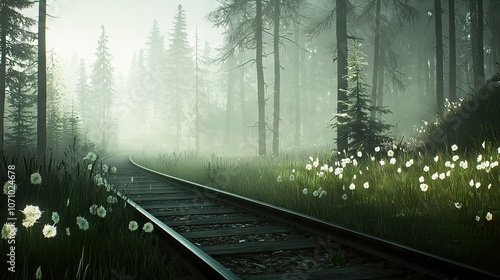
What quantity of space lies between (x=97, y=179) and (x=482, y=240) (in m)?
5.39

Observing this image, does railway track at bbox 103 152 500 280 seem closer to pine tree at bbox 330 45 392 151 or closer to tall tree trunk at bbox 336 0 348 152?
pine tree at bbox 330 45 392 151

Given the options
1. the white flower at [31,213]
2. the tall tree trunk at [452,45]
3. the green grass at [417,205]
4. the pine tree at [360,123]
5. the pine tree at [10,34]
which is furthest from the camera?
the pine tree at [10,34]

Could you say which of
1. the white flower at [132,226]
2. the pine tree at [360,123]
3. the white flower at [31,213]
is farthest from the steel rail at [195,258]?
the pine tree at [360,123]

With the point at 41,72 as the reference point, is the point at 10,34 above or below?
above

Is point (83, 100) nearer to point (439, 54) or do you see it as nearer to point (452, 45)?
point (439, 54)

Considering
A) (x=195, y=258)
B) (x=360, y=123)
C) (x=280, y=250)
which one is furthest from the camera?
(x=360, y=123)

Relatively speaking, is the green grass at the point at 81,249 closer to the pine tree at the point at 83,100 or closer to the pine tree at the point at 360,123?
the pine tree at the point at 360,123

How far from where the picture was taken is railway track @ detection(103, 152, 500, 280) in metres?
3.40

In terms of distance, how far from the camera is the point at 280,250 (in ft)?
14.3

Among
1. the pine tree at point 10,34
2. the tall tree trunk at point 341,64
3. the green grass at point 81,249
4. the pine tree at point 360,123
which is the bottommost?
the green grass at point 81,249

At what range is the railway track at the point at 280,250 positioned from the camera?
340cm

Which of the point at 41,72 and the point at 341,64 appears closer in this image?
the point at 341,64

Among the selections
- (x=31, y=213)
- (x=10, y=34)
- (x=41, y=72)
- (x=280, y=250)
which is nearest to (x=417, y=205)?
(x=280, y=250)

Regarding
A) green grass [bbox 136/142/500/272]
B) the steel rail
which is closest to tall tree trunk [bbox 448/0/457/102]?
green grass [bbox 136/142/500/272]
